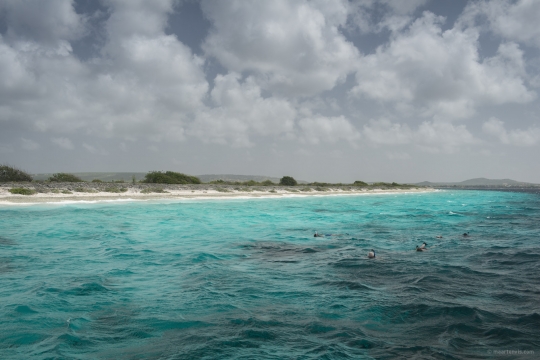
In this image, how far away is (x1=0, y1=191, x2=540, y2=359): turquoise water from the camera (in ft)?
18.3

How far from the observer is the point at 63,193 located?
137ft

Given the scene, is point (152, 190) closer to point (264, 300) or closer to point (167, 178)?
A: point (167, 178)

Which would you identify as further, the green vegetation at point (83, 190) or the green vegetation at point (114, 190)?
the green vegetation at point (114, 190)

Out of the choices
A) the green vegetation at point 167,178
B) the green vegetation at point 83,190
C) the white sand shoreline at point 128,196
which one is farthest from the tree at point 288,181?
the green vegetation at point 83,190

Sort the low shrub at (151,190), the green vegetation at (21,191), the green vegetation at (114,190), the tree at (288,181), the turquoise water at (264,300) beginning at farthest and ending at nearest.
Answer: the tree at (288,181)
the low shrub at (151,190)
the green vegetation at (114,190)
the green vegetation at (21,191)
the turquoise water at (264,300)

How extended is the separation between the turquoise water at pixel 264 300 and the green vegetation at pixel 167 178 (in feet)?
185

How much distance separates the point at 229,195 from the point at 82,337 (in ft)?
175

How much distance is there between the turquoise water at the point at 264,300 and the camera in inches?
220

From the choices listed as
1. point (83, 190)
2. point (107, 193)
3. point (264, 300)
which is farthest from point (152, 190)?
point (264, 300)

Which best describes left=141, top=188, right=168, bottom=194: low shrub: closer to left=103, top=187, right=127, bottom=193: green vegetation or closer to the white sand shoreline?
the white sand shoreline

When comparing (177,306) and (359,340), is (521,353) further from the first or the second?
(177,306)

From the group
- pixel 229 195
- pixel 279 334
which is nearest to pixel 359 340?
pixel 279 334

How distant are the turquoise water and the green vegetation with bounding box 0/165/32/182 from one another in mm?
47024

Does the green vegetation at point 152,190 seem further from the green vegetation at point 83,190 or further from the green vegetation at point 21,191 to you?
the green vegetation at point 21,191
